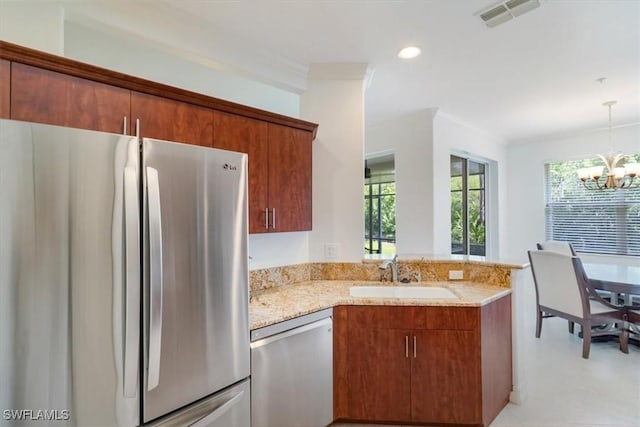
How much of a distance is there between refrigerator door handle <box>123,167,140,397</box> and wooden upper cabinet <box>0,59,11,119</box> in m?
0.63

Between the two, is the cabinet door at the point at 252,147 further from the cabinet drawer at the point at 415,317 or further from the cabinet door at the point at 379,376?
the cabinet door at the point at 379,376

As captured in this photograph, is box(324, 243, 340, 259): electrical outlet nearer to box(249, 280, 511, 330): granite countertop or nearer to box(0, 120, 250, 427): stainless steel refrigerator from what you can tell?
box(249, 280, 511, 330): granite countertop

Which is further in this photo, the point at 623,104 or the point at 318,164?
the point at 623,104

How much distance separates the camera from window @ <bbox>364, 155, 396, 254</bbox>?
4.79 meters

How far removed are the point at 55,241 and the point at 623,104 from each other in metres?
5.59

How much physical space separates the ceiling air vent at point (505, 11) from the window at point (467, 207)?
2.86 m

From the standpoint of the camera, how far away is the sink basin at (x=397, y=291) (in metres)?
2.47

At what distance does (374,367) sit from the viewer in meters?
2.09

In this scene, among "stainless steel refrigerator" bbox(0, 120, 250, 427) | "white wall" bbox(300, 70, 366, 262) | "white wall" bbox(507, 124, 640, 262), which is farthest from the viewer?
"white wall" bbox(507, 124, 640, 262)

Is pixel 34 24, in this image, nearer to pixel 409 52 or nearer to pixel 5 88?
pixel 5 88

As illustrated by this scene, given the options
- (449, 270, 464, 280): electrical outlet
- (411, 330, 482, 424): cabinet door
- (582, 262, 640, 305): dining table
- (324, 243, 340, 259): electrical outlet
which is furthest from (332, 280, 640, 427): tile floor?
(324, 243, 340, 259): electrical outlet

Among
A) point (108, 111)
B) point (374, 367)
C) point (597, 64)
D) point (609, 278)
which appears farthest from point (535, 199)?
point (108, 111)

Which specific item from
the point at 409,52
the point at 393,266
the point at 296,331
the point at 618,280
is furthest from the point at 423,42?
the point at 618,280

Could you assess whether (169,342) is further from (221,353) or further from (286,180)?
(286,180)
